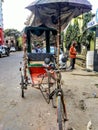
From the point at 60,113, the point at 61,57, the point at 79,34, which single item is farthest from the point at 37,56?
the point at 79,34

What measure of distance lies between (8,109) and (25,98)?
1.55 metres

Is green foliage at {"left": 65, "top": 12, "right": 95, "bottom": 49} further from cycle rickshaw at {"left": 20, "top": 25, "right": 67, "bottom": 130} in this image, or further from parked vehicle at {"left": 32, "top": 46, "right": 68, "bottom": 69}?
cycle rickshaw at {"left": 20, "top": 25, "right": 67, "bottom": 130}

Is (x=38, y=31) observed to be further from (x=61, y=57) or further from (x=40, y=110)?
(x=61, y=57)

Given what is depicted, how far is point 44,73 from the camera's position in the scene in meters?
9.84

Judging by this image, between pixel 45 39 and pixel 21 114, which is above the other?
pixel 45 39

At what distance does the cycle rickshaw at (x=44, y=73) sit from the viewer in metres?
6.11

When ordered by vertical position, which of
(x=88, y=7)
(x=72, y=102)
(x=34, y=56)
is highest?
(x=88, y=7)

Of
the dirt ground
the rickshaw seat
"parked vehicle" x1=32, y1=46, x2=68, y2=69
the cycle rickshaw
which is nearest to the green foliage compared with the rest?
"parked vehicle" x1=32, y1=46, x2=68, y2=69

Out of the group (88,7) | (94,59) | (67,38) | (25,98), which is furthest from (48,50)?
(67,38)

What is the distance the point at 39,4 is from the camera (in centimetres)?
757

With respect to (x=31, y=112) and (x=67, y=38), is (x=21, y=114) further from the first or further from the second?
(x=67, y=38)

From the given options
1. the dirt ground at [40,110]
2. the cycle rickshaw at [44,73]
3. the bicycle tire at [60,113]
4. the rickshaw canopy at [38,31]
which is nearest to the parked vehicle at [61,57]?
the cycle rickshaw at [44,73]

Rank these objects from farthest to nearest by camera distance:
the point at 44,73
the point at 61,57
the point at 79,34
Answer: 1. the point at 79,34
2. the point at 61,57
3. the point at 44,73

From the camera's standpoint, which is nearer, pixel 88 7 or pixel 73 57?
pixel 88 7
